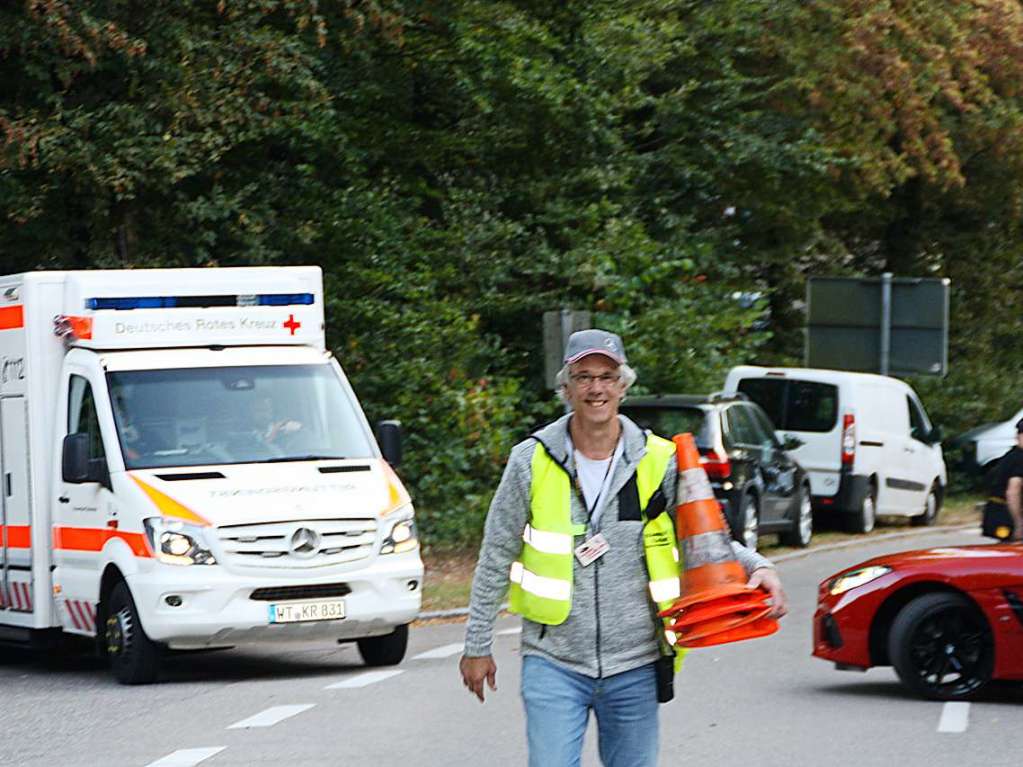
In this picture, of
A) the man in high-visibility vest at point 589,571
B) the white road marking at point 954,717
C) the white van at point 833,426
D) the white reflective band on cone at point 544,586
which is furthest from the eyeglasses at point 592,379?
the white van at point 833,426

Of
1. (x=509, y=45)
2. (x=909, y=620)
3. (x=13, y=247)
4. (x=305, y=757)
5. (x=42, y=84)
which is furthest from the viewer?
(x=509, y=45)

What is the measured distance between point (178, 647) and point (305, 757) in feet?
10.7

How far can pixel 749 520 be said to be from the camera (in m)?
21.5

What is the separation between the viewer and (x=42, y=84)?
21.1 metres

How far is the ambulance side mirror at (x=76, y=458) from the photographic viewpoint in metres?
13.3

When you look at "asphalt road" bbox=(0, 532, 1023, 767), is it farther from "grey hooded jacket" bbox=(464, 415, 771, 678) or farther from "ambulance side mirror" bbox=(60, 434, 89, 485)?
"grey hooded jacket" bbox=(464, 415, 771, 678)

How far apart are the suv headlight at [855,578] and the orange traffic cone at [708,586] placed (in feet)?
19.3

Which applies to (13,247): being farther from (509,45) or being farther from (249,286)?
(249,286)

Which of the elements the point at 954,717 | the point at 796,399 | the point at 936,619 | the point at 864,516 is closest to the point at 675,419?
the point at 796,399

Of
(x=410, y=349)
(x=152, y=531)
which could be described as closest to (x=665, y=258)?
(x=410, y=349)

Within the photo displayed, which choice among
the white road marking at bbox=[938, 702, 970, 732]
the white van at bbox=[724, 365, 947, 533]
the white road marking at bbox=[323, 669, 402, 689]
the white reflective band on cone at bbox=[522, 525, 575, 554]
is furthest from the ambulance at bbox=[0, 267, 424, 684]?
the white van at bbox=[724, 365, 947, 533]

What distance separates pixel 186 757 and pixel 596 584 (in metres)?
4.52

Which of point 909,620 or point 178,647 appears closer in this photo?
point 909,620

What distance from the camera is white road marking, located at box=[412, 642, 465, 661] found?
47.1 feet
